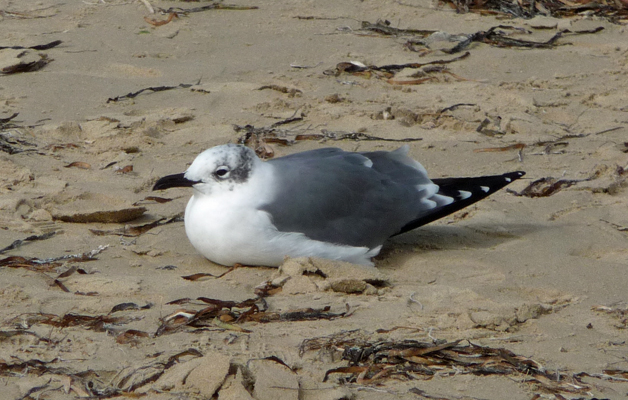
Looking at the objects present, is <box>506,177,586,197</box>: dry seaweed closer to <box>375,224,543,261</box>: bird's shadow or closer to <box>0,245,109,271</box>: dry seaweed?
<box>375,224,543,261</box>: bird's shadow

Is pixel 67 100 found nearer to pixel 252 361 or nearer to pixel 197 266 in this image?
pixel 197 266

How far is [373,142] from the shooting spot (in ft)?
17.3

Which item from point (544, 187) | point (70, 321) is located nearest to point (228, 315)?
point (70, 321)

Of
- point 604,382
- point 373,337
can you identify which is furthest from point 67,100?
point 604,382

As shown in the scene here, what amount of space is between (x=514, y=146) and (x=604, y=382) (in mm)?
2672

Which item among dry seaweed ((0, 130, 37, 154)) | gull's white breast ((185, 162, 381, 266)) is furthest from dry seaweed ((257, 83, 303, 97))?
gull's white breast ((185, 162, 381, 266))

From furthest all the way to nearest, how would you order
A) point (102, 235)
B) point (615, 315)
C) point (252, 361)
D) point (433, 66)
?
1. point (433, 66)
2. point (102, 235)
3. point (615, 315)
4. point (252, 361)

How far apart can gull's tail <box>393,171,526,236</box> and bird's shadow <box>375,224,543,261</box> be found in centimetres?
12

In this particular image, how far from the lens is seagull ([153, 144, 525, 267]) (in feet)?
12.4

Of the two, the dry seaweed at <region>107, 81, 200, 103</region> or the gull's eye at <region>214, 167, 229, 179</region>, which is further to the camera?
the dry seaweed at <region>107, 81, 200, 103</region>

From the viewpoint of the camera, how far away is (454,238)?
432cm

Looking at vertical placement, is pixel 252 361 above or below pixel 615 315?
above

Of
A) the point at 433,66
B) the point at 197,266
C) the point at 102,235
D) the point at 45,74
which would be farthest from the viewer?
the point at 433,66

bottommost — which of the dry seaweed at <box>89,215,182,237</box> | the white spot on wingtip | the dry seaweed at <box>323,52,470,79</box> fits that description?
the dry seaweed at <box>89,215,182,237</box>
